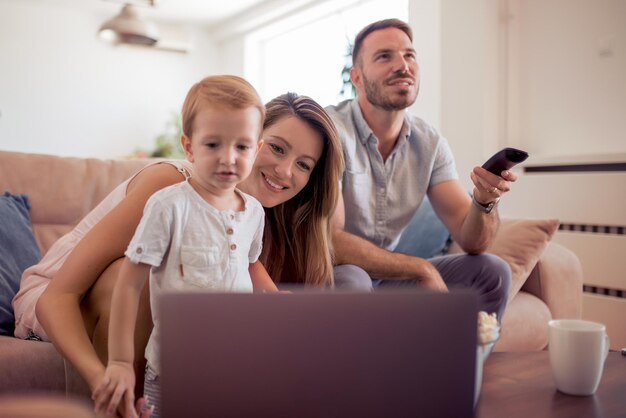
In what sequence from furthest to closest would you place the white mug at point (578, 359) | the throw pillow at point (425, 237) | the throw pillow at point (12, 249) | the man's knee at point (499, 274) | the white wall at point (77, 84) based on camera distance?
the white wall at point (77, 84)
the throw pillow at point (425, 237)
the man's knee at point (499, 274)
the throw pillow at point (12, 249)
the white mug at point (578, 359)

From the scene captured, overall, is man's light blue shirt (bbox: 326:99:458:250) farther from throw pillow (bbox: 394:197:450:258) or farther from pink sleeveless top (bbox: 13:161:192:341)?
pink sleeveless top (bbox: 13:161:192:341)

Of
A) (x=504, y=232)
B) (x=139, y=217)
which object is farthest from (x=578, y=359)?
(x=504, y=232)

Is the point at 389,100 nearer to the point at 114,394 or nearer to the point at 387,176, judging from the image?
the point at 387,176

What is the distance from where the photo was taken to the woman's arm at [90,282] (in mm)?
1067

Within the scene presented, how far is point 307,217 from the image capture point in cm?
148

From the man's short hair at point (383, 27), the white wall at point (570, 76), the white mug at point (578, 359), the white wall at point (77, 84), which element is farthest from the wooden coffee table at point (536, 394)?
the white wall at point (77, 84)

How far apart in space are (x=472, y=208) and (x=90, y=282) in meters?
1.13

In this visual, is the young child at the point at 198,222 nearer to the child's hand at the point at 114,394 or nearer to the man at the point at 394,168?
the child's hand at the point at 114,394

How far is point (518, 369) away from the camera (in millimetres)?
1108

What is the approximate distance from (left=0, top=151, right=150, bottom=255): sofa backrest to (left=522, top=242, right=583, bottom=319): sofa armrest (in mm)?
1419

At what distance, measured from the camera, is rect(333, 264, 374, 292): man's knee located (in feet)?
5.33

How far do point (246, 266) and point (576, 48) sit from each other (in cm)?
291

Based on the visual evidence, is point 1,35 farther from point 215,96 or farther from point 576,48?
point 215,96

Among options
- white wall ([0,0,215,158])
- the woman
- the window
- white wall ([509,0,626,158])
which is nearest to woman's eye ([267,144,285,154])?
the woman
